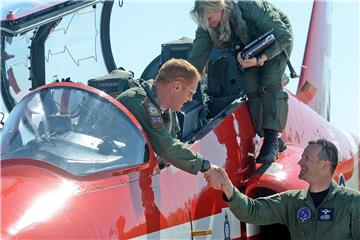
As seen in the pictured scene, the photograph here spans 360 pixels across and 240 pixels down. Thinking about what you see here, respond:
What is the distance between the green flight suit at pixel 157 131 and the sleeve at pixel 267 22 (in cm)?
148

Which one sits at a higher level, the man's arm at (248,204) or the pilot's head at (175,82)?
the pilot's head at (175,82)

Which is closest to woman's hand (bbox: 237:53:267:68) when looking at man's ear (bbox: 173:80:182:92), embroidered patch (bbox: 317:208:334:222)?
man's ear (bbox: 173:80:182:92)

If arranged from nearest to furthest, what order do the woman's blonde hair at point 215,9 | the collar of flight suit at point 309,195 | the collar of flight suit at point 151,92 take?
the collar of flight suit at point 151,92
the collar of flight suit at point 309,195
the woman's blonde hair at point 215,9

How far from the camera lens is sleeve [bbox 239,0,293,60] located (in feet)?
17.3

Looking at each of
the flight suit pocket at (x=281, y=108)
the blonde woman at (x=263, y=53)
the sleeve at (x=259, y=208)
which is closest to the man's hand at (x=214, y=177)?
the sleeve at (x=259, y=208)

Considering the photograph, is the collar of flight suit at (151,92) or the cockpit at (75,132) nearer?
the cockpit at (75,132)

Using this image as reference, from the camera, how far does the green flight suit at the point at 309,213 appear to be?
4180 millimetres

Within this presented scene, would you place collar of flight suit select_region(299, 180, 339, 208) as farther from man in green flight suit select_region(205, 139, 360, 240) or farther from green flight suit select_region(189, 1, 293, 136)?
green flight suit select_region(189, 1, 293, 136)

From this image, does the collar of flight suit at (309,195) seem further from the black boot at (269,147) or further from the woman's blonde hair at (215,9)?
the woman's blonde hair at (215,9)

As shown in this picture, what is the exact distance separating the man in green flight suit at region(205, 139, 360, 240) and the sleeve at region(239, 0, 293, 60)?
3.76 feet

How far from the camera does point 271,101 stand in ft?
17.8

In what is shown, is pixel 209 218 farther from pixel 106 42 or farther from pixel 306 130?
pixel 106 42

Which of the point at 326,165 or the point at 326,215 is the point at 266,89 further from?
the point at 326,215

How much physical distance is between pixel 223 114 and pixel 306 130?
1.44m
